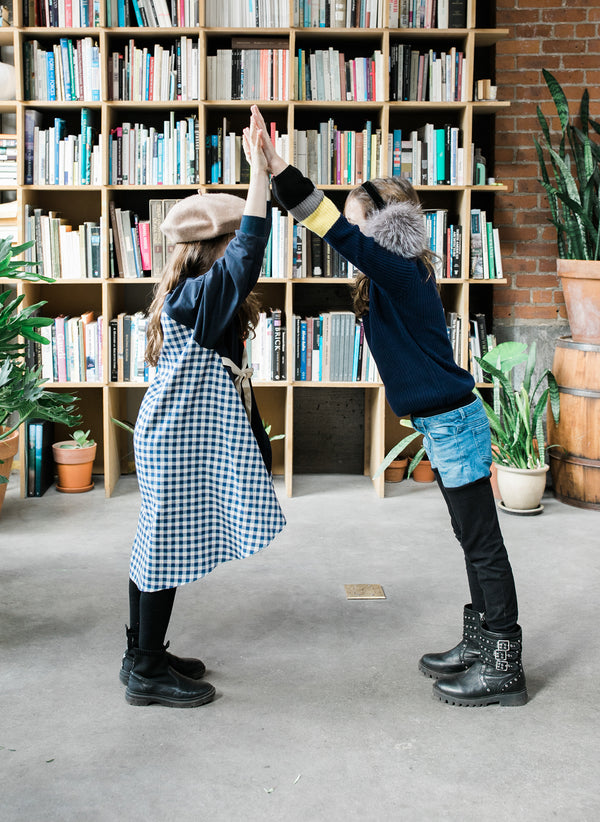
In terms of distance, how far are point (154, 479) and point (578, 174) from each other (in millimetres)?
2905

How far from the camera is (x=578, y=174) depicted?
13.5 feet

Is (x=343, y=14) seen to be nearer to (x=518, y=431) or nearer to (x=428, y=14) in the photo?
(x=428, y=14)

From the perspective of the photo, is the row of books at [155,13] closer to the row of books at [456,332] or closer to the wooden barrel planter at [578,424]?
the row of books at [456,332]

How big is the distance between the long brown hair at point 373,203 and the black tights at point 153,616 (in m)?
0.84

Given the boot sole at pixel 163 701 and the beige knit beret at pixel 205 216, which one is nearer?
the beige knit beret at pixel 205 216

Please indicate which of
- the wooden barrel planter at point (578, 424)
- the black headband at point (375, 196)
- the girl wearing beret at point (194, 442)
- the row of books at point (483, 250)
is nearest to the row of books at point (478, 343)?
the row of books at point (483, 250)

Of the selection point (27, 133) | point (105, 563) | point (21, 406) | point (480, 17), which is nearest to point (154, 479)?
point (21, 406)

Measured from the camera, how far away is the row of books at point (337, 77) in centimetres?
411

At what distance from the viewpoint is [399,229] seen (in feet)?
6.72

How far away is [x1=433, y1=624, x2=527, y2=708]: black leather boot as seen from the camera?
2.21m

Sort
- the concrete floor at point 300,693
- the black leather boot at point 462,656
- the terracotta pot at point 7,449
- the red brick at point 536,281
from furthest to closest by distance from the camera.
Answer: the red brick at point 536,281 → the terracotta pot at point 7,449 → the black leather boot at point 462,656 → the concrete floor at point 300,693

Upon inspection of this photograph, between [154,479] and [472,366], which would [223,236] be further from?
[472,366]

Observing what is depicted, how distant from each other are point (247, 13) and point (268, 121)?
19.2 inches

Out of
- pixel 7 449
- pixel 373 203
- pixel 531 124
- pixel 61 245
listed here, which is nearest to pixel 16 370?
pixel 7 449
